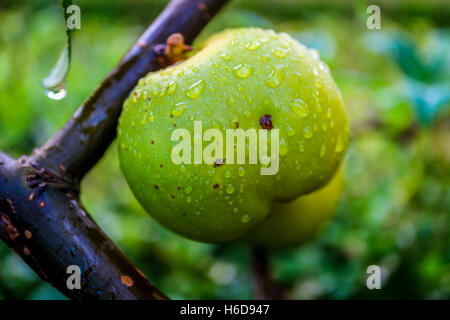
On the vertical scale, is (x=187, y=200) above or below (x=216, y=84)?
below

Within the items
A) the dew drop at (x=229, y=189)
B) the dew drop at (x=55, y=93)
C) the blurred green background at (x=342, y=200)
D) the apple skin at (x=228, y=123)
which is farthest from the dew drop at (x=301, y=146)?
the blurred green background at (x=342, y=200)

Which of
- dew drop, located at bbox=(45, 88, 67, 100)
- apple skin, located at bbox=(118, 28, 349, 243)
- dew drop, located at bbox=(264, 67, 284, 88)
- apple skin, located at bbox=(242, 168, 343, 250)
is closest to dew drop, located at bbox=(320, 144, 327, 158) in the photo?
apple skin, located at bbox=(118, 28, 349, 243)

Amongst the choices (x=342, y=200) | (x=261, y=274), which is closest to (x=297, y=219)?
(x=261, y=274)

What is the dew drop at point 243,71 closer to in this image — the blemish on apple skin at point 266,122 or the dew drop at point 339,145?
the blemish on apple skin at point 266,122

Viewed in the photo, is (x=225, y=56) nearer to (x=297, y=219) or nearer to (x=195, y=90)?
(x=195, y=90)

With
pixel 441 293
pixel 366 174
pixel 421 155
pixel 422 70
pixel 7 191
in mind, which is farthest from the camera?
pixel 366 174

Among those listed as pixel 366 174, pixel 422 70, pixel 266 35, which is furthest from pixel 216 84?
pixel 366 174

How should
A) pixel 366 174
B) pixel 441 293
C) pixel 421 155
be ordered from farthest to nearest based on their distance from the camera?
1. pixel 366 174
2. pixel 421 155
3. pixel 441 293

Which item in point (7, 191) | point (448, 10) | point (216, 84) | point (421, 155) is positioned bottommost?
point (421, 155)
